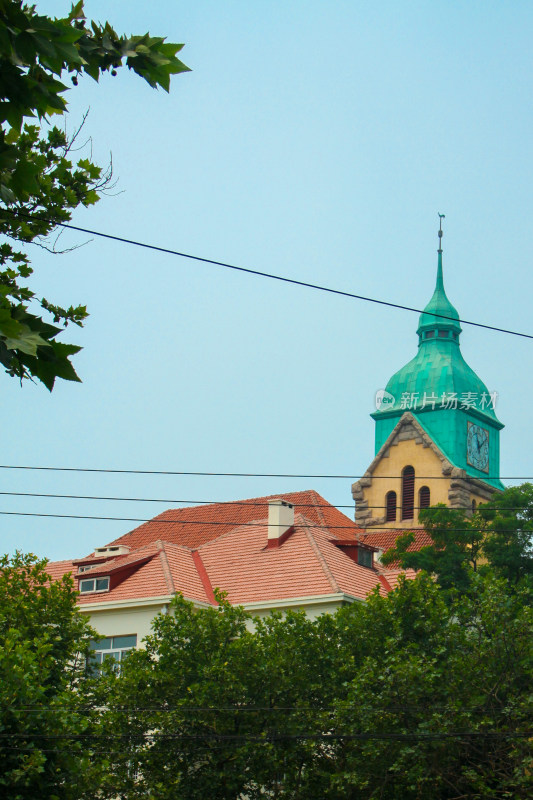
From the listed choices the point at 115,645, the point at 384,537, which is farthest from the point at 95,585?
the point at 384,537

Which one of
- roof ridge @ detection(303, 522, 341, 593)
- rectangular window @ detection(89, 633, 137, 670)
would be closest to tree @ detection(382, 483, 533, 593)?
roof ridge @ detection(303, 522, 341, 593)

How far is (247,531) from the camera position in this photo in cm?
3925

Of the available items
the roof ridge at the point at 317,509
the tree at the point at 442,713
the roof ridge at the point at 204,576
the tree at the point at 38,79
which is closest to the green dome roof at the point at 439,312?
the roof ridge at the point at 317,509

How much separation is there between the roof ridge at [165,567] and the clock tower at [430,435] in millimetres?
35065

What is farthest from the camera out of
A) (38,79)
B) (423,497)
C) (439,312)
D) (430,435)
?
(439,312)

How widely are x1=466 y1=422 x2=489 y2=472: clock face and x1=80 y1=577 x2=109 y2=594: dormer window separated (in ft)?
133

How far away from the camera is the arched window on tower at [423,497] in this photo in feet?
235

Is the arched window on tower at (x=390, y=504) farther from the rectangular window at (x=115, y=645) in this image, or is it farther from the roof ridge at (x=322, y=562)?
the rectangular window at (x=115, y=645)

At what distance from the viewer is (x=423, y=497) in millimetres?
71938

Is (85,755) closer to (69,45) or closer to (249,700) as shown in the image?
(249,700)

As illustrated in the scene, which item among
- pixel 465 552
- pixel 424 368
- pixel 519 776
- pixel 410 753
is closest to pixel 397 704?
pixel 410 753

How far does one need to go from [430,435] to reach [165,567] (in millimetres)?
39611

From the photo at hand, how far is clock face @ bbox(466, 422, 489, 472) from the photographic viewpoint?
73688 mm

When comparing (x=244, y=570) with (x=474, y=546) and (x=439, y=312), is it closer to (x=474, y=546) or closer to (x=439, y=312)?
(x=474, y=546)
